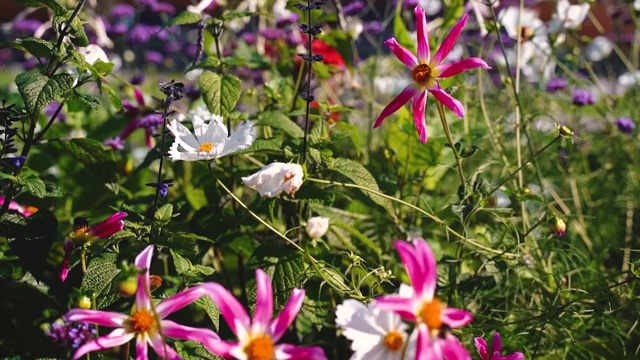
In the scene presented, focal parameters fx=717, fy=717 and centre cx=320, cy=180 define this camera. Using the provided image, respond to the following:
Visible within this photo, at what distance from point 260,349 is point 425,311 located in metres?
0.14

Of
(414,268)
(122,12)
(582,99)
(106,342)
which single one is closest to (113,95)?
(106,342)

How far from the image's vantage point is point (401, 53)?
777mm

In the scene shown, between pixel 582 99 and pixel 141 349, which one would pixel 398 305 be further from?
pixel 582 99

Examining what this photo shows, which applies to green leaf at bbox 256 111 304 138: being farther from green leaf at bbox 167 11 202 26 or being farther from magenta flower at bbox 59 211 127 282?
magenta flower at bbox 59 211 127 282

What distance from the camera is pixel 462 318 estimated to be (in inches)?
22.6

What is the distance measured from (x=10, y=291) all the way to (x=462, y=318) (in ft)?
1.92

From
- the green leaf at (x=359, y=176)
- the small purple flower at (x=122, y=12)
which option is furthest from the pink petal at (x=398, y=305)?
the small purple flower at (x=122, y=12)

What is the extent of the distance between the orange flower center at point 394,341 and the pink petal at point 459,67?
283 millimetres

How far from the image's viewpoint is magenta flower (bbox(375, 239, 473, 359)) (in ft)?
1.81

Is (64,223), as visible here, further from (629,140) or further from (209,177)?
(629,140)

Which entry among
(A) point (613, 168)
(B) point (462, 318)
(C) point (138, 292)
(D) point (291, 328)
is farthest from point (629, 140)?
(C) point (138, 292)

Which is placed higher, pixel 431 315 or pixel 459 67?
pixel 459 67

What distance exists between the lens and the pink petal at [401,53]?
2.47ft

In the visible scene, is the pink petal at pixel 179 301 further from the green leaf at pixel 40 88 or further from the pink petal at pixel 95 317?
the green leaf at pixel 40 88
